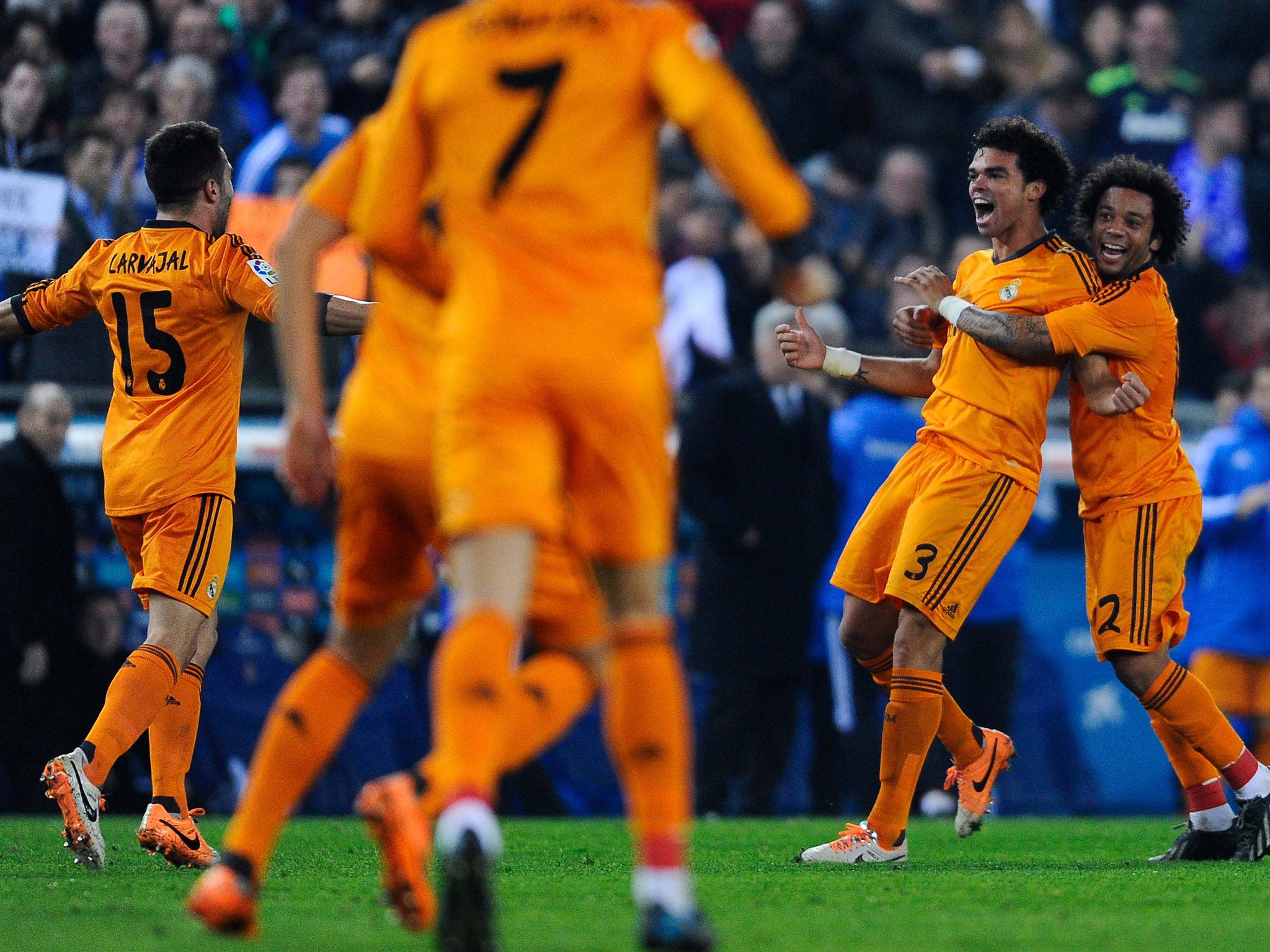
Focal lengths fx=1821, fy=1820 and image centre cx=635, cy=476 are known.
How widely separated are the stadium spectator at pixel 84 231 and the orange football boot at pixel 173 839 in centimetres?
456

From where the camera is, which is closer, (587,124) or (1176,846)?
(587,124)

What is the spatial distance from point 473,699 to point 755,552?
22.1ft

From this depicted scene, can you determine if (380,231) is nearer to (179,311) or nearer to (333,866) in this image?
(179,311)

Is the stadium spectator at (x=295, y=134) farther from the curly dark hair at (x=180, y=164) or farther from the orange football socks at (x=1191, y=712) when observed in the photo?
the orange football socks at (x=1191, y=712)

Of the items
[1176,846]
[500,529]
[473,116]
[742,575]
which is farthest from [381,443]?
[742,575]

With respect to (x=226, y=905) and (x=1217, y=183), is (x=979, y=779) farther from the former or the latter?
(x=1217, y=183)

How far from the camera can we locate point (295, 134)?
36.9ft

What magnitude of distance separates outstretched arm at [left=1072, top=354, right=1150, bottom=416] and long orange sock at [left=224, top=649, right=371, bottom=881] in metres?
3.17

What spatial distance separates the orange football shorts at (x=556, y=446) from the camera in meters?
3.76

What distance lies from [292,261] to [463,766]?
127 centimetres

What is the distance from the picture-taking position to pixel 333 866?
6285 mm

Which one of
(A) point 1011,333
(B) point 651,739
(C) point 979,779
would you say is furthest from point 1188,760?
(B) point 651,739

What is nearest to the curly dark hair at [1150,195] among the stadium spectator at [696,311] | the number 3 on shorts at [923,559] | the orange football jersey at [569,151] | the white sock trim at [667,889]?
the number 3 on shorts at [923,559]

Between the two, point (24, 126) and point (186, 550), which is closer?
point (186, 550)
